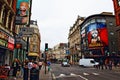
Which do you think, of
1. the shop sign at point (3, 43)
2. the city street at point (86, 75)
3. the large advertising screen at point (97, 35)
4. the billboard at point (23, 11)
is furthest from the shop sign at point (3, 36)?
the large advertising screen at point (97, 35)

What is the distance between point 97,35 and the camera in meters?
60.7

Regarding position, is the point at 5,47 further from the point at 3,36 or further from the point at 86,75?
the point at 86,75

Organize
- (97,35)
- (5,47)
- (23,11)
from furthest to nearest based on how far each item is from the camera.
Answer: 1. (97,35)
2. (23,11)
3. (5,47)

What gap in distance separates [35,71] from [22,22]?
22.1 ft

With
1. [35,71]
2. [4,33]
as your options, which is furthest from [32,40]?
[35,71]

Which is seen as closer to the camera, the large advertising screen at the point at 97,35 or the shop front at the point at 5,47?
the shop front at the point at 5,47

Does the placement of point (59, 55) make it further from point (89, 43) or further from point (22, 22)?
point (22, 22)

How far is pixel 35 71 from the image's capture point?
12.1 metres

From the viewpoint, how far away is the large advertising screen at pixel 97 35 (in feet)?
198

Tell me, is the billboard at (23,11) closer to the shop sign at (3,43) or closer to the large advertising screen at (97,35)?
the shop sign at (3,43)

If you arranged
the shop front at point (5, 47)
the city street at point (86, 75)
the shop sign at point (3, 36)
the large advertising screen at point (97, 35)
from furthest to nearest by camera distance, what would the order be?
1. the large advertising screen at point (97, 35)
2. the shop front at point (5, 47)
3. the shop sign at point (3, 36)
4. the city street at point (86, 75)

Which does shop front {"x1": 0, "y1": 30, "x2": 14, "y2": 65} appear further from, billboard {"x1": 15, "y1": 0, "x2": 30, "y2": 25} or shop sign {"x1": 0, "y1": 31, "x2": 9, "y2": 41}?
billboard {"x1": 15, "y1": 0, "x2": 30, "y2": 25}

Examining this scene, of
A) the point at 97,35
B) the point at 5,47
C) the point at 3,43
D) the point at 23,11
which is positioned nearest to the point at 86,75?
the point at 5,47

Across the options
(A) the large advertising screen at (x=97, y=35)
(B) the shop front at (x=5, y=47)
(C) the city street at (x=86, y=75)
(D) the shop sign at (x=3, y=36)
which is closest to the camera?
(C) the city street at (x=86, y=75)
